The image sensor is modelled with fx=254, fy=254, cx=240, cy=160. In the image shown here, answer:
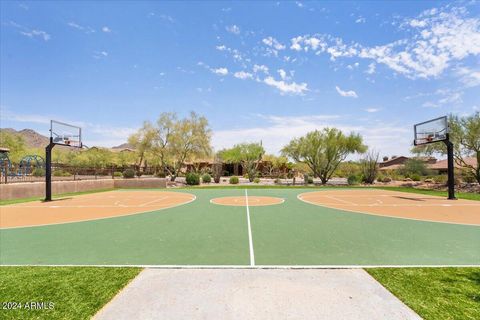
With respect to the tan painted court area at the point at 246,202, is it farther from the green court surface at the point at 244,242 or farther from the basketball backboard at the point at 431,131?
the basketball backboard at the point at 431,131

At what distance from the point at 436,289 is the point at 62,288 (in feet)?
20.1

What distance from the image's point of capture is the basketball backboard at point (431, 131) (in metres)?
19.1

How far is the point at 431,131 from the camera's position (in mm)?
20531

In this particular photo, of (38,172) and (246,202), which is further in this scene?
(38,172)

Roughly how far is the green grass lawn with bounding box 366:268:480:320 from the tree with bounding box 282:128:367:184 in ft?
95.4

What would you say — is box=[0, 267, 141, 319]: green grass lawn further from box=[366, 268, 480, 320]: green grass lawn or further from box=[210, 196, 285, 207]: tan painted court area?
box=[210, 196, 285, 207]: tan painted court area

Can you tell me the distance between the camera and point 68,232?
332 inches

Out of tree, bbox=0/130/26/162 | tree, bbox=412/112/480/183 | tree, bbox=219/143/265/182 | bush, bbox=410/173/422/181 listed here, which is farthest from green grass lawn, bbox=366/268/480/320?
tree, bbox=0/130/26/162

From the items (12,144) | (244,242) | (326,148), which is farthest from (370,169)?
(12,144)

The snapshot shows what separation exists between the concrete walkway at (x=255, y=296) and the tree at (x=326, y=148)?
29.7 m

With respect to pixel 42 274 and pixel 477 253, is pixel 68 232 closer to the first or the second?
pixel 42 274

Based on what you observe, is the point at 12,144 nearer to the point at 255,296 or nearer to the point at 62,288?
the point at 62,288

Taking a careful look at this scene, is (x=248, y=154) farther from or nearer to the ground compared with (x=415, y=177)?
farther from the ground


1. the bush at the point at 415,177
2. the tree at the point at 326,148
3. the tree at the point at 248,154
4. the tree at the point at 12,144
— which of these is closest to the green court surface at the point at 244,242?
the tree at the point at 326,148
